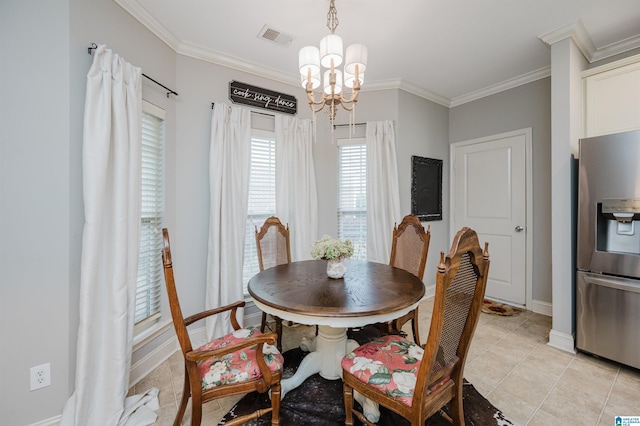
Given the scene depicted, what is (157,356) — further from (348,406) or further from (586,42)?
(586,42)

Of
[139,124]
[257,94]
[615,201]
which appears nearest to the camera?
[139,124]

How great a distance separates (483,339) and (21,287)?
11.6 ft

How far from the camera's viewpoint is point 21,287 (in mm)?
1468

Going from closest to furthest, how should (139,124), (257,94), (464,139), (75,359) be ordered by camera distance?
(75,359)
(139,124)
(257,94)
(464,139)

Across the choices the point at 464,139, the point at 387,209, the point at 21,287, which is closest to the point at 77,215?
the point at 21,287

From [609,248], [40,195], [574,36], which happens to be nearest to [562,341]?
[609,248]

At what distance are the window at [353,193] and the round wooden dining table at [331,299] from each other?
128 centimetres

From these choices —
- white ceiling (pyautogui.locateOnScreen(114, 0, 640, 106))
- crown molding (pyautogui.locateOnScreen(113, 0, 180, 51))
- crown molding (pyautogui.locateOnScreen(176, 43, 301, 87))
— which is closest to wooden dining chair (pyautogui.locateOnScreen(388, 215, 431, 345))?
white ceiling (pyautogui.locateOnScreen(114, 0, 640, 106))

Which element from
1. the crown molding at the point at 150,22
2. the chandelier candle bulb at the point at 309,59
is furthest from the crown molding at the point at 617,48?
the crown molding at the point at 150,22

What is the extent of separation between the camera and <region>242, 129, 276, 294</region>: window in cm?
298

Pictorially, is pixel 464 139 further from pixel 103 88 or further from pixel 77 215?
A: pixel 77 215

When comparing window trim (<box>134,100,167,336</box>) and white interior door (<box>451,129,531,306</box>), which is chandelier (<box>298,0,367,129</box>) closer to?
window trim (<box>134,100,167,336</box>)

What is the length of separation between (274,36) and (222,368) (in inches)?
105

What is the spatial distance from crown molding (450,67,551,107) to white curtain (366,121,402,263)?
1.38 m
